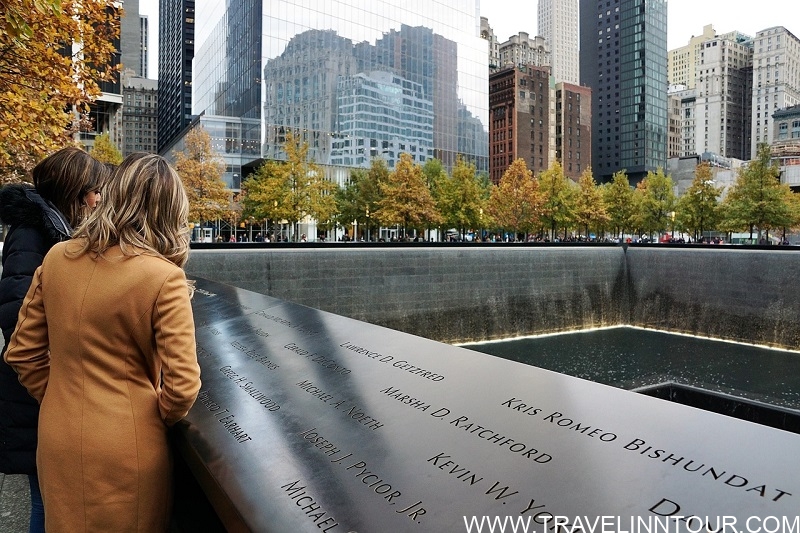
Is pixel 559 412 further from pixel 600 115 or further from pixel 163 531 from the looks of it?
pixel 600 115

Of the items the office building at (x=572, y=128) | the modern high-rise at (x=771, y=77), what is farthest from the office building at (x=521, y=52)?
the modern high-rise at (x=771, y=77)

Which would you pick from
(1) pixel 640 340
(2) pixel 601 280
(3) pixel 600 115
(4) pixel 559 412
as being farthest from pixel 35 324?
(3) pixel 600 115

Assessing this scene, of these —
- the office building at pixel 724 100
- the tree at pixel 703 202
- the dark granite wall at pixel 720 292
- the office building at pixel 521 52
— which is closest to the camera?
the dark granite wall at pixel 720 292

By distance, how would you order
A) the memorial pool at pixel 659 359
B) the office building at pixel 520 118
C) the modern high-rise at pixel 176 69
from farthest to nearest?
1. the modern high-rise at pixel 176 69
2. the office building at pixel 520 118
3. the memorial pool at pixel 659 359

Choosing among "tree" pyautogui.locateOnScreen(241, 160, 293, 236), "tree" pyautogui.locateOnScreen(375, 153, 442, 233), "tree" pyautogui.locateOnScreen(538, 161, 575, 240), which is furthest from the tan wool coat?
"tree" pyautogui.locateOnScreen(538, 161, 575, 240)

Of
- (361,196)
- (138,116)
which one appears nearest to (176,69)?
(138,116)

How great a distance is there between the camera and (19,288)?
2.81 m

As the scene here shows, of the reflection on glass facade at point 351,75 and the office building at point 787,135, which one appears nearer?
the reflection on glass facade at point 351,75

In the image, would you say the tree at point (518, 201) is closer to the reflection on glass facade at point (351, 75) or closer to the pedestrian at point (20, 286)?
the reflection on glass facade at point (351, 75)

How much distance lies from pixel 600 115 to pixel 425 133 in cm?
10221

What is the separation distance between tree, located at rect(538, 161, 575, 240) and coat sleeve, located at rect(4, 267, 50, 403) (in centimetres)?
5134

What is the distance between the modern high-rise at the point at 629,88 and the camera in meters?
147

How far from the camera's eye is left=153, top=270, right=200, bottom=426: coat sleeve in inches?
82.2

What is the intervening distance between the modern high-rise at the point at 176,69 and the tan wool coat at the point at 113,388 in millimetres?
115512
